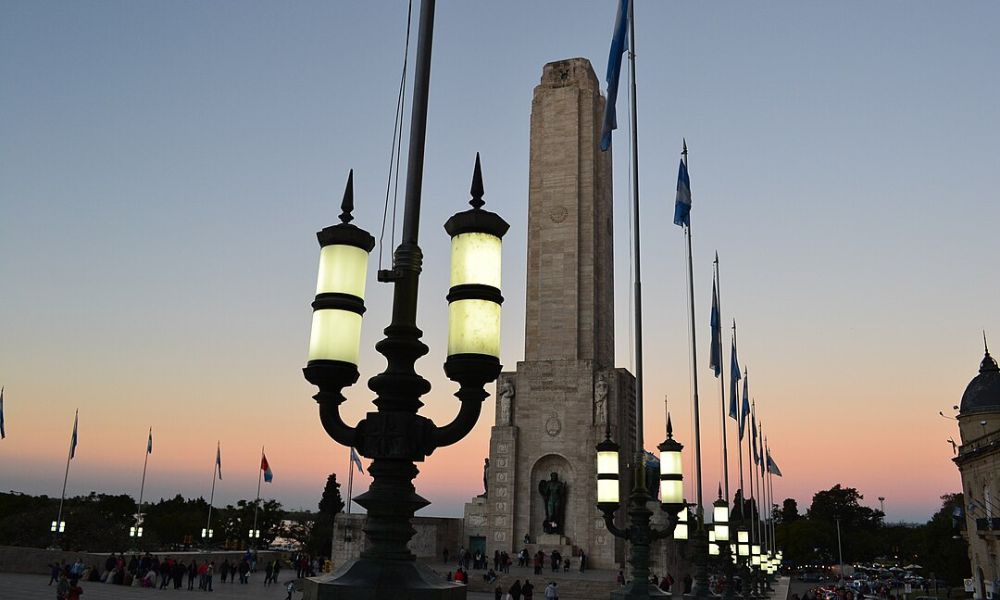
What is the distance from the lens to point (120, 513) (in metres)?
79.4

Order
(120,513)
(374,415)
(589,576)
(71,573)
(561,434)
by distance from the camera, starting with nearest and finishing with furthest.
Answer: (374,415) < (71,573) < (589,576) < (561,434) < (120,513)

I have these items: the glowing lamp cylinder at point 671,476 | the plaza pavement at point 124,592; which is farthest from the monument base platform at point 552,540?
the glowing lamp cylinder at point 671,476

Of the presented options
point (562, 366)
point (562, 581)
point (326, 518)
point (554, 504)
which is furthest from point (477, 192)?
point (326, 518)

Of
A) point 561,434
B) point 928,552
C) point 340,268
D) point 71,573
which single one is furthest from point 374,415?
point 928,552

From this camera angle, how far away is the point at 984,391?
5588 centimetres

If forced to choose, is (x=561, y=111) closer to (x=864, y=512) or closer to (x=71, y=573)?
(x=71, y=573)

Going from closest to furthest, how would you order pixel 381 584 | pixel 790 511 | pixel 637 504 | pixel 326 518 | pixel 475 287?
pixel 381 584
pixel 475 287
pixel 637 504
pixel 326 518
pixel 790 511

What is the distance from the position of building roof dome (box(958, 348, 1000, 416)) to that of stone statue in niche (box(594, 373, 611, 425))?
30389 millimetres

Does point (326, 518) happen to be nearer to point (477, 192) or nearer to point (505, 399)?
point (505, 399)

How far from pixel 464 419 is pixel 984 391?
62.0 meters

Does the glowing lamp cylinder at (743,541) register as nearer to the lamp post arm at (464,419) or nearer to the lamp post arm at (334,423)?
the lamp post arm at (464,419)

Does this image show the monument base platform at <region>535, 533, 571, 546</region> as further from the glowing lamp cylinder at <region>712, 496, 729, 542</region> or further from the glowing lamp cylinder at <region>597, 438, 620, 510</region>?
the glowing lamp cylinder at <region>597, 438, 620, 510</region>

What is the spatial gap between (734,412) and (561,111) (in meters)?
27.8

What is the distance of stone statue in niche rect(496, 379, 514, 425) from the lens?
45531 mm
